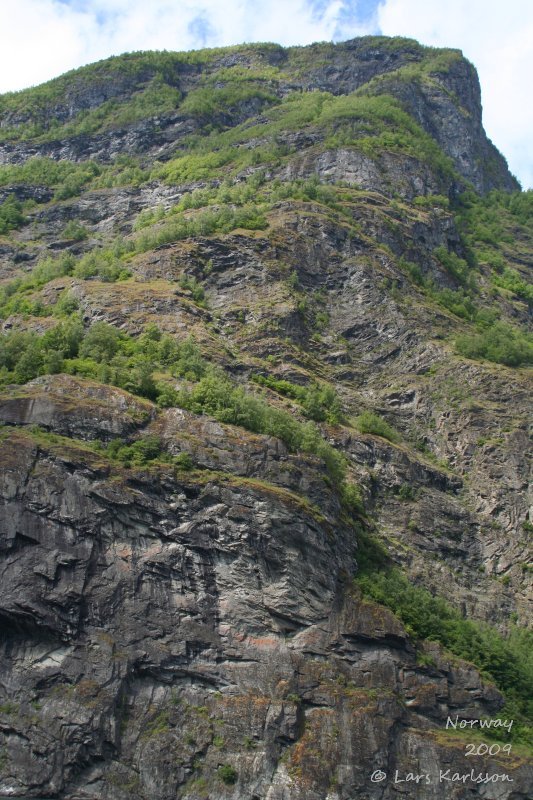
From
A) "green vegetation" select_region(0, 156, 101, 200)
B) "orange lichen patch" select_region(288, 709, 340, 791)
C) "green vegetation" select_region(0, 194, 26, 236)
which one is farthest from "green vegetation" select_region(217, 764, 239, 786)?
"green vegetation" select_region(0, 156, 101, 200)

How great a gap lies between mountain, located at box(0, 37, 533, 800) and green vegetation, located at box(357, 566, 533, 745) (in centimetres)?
16

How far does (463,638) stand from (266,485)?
42.2 feet

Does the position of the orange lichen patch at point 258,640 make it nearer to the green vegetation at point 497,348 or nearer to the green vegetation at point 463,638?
the green vegetation at point 463,638

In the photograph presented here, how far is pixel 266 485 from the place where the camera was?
160 feet

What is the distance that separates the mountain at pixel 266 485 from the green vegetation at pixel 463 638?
0.53 ft

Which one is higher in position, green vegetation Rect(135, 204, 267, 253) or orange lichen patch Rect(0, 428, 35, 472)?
green vegetation Rect(135, 204, 267, 253)

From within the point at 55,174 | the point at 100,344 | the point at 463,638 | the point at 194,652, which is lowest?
the point at 194,652

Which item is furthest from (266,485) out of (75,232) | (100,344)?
(75,232)

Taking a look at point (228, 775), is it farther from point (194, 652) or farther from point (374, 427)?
point (374, 427)

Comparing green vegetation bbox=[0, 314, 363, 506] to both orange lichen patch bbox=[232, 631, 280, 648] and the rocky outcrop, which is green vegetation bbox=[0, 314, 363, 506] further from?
orange lichen patch bbox=[232, 631, 280, 648]

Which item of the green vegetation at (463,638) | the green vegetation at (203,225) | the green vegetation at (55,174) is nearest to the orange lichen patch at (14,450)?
the green vegetation at (463,638)

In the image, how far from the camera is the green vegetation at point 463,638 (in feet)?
153

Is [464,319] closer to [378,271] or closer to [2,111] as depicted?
[378,271]

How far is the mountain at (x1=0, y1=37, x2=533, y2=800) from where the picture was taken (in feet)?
133
